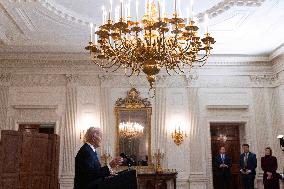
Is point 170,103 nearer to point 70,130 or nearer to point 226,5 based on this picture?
point 70,130

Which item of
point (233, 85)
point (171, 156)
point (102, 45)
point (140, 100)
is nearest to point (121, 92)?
point (140, 100)

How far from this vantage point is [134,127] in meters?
9.85

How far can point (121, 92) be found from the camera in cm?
1008

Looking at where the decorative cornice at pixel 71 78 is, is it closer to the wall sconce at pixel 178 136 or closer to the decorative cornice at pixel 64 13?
the decorative cornice at pixel 64 13

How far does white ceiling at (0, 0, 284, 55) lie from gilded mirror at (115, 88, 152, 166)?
202 centimetres

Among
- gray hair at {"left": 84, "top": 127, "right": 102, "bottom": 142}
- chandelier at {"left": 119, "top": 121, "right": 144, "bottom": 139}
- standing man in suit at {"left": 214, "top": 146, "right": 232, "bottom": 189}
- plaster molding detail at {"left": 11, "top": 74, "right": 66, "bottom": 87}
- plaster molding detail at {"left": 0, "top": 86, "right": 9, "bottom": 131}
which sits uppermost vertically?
plaster molding detail at {"left": 11, "top": 74, "right": 66, "bottom": 87}

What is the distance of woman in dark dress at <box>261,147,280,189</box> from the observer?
28.9 feet

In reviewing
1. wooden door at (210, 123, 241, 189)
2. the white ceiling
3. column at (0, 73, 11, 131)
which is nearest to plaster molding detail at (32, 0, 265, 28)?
the white ceiling

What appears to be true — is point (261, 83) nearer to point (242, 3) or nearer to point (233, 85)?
point (233, 85)

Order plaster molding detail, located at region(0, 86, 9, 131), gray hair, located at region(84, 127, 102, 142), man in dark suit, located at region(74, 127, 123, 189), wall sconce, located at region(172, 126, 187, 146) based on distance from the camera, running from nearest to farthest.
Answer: man in dark suit, located at region(74, 127, 123, 189)
gray hair, located at region(84, 127, 102, 142)
plaster molding detail, located at region(0, 86, 9, 131)
wall sconce, located at region(172, 126, 187, 146)

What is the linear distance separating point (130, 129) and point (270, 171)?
12.6ft

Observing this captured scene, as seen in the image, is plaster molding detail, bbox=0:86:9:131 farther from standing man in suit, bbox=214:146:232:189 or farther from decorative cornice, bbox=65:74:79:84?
standing man in suit, bbox=214:146:232:189

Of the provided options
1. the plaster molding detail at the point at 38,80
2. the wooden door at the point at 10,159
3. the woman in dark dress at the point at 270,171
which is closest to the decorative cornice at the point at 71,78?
the plaster molding detail at the point at 38,80

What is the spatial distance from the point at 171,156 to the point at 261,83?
352 cm
